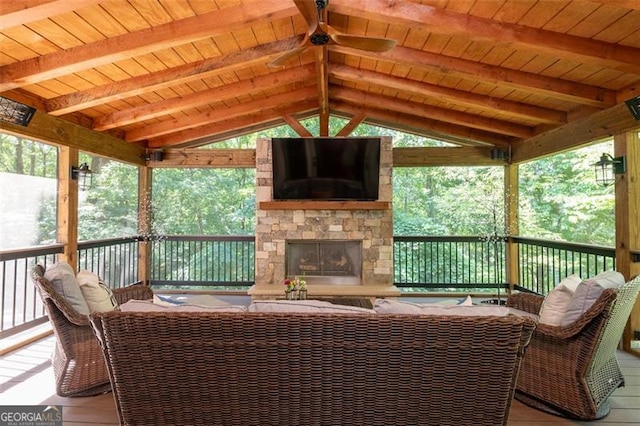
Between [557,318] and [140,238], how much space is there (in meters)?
5.72

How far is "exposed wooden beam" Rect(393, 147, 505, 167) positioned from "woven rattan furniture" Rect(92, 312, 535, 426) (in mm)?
4449

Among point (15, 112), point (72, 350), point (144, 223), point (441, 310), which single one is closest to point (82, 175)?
point (15, 112)

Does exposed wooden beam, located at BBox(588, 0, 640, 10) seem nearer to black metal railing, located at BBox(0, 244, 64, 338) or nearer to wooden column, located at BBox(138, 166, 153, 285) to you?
black metal railing, located at BBox(0, 244, 64, 338)

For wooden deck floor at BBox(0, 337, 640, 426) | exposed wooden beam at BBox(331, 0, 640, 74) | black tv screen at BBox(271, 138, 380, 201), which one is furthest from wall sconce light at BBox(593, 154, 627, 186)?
black tv screen at BBox(271, 138, 380, 201)

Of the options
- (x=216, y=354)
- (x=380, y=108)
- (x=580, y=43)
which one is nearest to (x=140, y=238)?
(x=380, y=108)

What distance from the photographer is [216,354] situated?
174 centimetres

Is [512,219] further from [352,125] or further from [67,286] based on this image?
[67,286]

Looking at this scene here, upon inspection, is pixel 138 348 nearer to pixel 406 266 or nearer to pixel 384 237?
pixel 384 237

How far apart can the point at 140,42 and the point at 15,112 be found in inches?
60.1

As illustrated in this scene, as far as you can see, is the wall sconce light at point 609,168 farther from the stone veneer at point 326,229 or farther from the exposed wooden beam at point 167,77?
the exposed wooden beam at point 167,77

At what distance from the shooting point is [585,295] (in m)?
2.19

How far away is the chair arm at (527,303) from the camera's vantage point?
290 cm

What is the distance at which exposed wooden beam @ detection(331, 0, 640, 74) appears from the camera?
113 inches

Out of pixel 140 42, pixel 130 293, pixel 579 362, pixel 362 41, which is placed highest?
pixel 140 42
